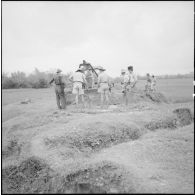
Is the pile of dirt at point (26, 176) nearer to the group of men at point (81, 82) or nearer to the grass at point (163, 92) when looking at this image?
the group of men at point (81, 82)

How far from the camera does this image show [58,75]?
11.2 metres

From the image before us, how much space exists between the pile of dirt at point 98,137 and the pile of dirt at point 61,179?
0.96m

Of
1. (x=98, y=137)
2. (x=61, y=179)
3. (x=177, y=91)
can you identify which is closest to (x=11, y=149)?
(x=98, y=137)

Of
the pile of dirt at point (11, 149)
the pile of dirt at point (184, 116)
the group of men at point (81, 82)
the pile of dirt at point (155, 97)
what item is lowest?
the pile of dirt at point (11, 149)

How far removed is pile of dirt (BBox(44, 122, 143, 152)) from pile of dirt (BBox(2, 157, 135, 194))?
96cm

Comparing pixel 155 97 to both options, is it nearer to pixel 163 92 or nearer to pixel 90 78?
pixel 90 78

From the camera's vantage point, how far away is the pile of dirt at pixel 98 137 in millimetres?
6684

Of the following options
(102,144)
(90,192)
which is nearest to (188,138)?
(102,144)

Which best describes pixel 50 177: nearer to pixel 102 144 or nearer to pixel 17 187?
pixel 17 187

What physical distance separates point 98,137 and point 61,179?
2189mm

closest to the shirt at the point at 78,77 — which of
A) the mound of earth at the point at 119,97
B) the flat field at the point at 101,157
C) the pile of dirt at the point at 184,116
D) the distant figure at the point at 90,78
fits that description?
the mound of earth at the point at 119,97

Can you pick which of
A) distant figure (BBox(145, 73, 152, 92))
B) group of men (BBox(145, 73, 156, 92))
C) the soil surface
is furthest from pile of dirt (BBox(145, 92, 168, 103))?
the soil surface

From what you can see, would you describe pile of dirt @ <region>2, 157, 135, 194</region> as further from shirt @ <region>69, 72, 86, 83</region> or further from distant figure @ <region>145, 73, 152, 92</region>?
distant figure @ <region>145, 73, 152, 92</region>

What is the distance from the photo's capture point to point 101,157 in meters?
5.64
